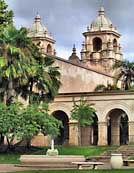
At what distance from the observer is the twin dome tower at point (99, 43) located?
90.9 metres

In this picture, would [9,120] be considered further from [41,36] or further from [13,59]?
[41,36]

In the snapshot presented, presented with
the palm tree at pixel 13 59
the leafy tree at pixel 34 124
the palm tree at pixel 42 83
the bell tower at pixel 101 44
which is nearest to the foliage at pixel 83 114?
the palm tree at pixel 42 83

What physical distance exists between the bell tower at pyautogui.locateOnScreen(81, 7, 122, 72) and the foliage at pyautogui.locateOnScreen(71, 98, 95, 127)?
3534 cm

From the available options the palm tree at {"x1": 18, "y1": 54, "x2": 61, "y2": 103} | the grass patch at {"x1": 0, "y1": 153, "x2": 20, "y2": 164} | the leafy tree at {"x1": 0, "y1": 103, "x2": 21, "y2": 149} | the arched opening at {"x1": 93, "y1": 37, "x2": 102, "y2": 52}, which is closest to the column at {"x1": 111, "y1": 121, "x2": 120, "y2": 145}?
the palm tree at {"x1": 18, "y1": 54, "x2": 61, "y2": 103}

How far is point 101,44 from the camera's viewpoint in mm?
92375

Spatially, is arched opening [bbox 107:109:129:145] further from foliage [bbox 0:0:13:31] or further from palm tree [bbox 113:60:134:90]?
foliage [bbox 0:0:13:31]

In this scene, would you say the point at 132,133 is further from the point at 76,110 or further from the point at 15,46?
the point at 15,46

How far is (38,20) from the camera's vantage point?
97875 mm

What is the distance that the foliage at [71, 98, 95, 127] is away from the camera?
53.9 metres

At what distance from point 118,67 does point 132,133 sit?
40.3 ft

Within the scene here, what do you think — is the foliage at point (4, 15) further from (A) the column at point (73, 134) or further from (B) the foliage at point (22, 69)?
(A) the column at point (73, 134)

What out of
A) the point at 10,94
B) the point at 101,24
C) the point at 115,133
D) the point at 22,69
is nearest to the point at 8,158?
the point at 22,69

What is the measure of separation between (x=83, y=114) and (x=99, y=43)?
40.9 m

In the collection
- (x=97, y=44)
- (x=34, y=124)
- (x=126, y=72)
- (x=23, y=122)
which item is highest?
(x=97, y=44)
